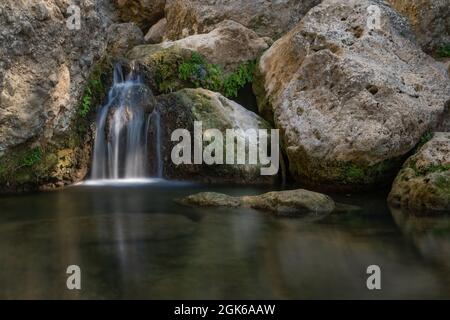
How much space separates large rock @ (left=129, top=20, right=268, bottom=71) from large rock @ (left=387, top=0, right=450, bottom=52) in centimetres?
425

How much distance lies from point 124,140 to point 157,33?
9.15 metres

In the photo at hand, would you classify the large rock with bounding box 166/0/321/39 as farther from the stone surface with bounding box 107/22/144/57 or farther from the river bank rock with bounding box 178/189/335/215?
the river bank rock with bounding box 178/189/335/215

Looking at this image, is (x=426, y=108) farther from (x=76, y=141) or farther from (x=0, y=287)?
(x=0, y=287)

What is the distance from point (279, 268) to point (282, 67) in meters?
7.74

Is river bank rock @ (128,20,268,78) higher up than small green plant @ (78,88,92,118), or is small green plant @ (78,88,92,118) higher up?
river bank rock @ (128,20,268,78)

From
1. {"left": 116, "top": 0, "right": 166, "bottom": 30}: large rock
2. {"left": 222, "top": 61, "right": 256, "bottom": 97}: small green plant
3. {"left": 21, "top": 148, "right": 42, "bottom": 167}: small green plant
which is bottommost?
{"left": 21, "top": 148, "right": 42, "bottom": 167}: small green plant

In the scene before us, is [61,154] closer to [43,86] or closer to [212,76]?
[43,86]

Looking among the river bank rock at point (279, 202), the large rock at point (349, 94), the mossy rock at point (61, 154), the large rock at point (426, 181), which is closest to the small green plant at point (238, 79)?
the large rock at point (349, 94)

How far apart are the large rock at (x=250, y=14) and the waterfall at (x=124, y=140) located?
543cm

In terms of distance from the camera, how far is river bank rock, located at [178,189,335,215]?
9500mm

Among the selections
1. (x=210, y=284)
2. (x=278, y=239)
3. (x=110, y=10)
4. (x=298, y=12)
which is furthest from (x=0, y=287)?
(x=110, y=10)

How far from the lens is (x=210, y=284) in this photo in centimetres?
587

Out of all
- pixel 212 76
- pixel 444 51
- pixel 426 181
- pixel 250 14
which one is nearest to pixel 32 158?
pixel 212 76

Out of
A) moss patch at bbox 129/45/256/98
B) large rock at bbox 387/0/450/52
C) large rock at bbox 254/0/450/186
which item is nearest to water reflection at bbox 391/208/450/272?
large rock at bbox 254/0/450/186
